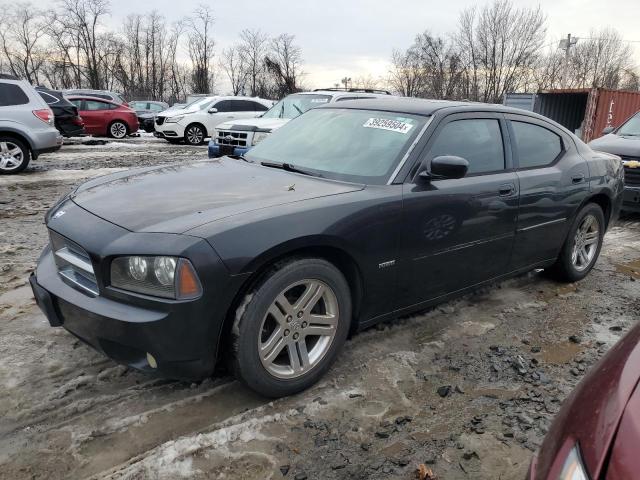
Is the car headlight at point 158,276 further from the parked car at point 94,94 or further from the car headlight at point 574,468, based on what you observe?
the parked car at point 94,94

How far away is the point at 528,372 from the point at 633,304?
1.82 meters

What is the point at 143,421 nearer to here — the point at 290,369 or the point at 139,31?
the point at 290,369

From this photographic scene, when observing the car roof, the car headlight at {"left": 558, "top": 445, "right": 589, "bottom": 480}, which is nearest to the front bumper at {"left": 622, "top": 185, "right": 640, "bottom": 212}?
the car roof

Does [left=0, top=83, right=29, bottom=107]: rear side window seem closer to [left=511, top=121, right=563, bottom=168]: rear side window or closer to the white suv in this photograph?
the white suv

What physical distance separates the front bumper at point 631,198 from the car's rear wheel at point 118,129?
16.0 meters

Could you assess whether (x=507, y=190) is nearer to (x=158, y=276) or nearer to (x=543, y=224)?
(x=543, y=224)

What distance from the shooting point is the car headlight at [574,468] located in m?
1.23

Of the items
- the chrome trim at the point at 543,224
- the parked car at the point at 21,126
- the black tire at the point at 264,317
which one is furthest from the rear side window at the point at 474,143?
the parked car at the point at 21,126

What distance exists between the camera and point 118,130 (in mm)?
18125

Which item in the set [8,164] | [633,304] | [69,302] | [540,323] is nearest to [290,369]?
[69,302]

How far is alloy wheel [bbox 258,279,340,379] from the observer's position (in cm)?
266

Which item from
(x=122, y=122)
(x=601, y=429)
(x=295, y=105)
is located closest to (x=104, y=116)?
(x=122, y=122)

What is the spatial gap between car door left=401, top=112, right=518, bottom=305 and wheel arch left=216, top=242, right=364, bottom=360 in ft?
1.20

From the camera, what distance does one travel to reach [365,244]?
2891 mm
